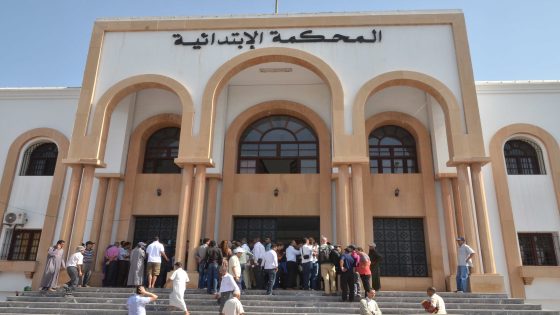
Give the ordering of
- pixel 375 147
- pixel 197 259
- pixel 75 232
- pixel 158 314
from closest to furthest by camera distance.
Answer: pixel 158 314 → pixel 197 259 → pixel 75 232 → pixel 375 147

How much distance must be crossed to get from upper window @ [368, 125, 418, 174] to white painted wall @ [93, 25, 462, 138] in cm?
281

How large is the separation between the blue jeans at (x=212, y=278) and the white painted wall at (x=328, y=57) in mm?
4036

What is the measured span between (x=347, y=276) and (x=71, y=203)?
7.66 meters

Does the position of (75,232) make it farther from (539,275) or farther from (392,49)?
(539,275)

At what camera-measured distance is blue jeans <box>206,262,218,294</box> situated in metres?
9.37

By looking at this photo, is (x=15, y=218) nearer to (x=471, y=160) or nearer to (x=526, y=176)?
(x=471, y=160)

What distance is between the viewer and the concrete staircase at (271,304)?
8500 mm

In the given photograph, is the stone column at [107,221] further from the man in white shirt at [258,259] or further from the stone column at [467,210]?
the stone column at [467,210]

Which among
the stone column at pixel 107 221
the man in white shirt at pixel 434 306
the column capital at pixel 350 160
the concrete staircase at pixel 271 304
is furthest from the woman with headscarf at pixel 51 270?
the man in white shirt at pixel 434 306

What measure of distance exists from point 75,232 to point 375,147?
9422mm

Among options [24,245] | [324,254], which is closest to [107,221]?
[24,245]

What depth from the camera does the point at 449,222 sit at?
12.5 m

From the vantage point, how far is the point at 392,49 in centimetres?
1234

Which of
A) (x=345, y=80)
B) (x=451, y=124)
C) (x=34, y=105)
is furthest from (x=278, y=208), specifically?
(x=34, y=105)
